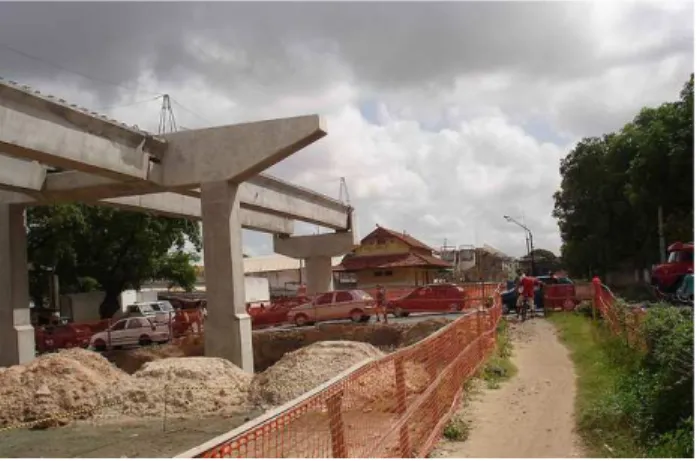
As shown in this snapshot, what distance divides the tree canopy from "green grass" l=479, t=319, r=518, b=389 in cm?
2152

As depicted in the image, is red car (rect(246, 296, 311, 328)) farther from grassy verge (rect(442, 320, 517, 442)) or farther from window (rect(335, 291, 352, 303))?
grassy verge (rect(442, 320, 517, 442))

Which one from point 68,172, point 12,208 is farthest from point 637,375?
point 12,208

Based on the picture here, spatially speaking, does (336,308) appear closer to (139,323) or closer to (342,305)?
(342,305)

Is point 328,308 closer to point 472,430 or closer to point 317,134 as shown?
point 317,134

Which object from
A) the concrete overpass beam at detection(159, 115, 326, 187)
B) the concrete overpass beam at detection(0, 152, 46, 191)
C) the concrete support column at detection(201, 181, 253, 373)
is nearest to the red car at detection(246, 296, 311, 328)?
the concrete support column at detection(201, 181, 253, 373)

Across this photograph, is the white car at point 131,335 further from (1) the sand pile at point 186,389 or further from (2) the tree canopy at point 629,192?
(2) the tree canopy at point 629,192

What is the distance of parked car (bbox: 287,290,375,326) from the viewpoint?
28203 mm

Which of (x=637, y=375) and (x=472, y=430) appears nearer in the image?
(x=472, y=430)

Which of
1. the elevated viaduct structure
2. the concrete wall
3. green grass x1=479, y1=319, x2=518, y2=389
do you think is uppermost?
the elevated viaduct structure

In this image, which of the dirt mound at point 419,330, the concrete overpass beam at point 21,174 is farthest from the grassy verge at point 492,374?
the concrete overpass beam at point 21,174

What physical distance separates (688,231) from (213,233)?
28400 mm

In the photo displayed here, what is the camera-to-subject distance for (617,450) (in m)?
8.34

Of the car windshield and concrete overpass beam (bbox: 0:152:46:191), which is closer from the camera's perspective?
concrete overpass beam (bbox: 0:152:46:191)

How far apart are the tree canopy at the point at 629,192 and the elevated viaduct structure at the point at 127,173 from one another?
25228 mm
